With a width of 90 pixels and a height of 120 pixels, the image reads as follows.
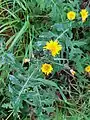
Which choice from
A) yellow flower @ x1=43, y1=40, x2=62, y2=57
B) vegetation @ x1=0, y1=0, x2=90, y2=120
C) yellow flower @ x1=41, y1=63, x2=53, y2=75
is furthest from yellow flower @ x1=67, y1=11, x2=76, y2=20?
yellow flower @ x1=41, y1=63, x2=53, y2=75

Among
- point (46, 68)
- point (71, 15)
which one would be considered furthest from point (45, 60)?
point (71, 15)

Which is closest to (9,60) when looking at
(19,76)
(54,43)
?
(19,76)

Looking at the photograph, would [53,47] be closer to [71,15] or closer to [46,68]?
[46,68]

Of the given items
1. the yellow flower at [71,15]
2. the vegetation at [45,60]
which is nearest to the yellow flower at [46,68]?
the vegetation at [45,60]

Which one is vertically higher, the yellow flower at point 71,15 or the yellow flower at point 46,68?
the yellow flower at point 71,15

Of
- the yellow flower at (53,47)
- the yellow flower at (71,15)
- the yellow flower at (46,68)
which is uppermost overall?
the yellow flower at (71,15)

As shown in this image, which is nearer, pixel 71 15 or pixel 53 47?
pixel 53 47

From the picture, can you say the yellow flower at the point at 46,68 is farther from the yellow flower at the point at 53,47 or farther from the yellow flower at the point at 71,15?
the yellow flower at the point at 71,15

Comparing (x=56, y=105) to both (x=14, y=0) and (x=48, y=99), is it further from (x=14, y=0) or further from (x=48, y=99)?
(x=14, y=0)

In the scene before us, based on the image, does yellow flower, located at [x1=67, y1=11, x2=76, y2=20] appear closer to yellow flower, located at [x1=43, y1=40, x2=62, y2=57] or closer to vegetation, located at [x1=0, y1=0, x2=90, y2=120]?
vegetation, located at [x1=0, y1=0, x2=90, y2=120]
